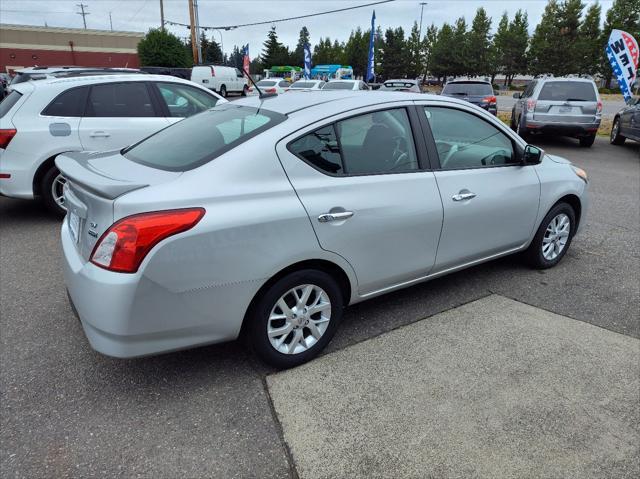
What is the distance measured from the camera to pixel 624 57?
49.1 feet

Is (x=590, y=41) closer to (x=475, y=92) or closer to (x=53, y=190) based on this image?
(x=475, y=92)

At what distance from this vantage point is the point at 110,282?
232cm

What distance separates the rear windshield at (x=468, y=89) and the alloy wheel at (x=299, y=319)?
549 inches

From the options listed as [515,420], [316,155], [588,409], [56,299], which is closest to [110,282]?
[316,155]

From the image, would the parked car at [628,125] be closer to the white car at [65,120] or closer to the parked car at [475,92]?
the parked car at [475,92]

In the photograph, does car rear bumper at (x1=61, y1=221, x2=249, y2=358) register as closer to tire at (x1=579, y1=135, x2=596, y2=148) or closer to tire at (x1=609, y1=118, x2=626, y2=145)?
tire at (x1=579, y1=135, x2=596, y2=148)

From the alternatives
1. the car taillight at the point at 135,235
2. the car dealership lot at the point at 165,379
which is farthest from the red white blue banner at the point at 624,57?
the car taillight at the point at 135,235

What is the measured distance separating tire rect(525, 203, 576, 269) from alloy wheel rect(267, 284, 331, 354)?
7.78ft

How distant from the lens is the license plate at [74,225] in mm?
2746

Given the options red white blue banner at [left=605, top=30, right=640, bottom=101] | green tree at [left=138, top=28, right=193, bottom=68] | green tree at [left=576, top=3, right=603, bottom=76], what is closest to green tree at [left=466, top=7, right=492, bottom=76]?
green tree at [left=576, top=3, right=603, bottom=76]

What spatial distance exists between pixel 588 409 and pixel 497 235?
1.56 m

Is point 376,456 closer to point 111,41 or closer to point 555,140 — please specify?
point 555,140

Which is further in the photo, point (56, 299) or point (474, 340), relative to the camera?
point (56, 299)

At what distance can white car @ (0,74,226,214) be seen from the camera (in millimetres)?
5379
